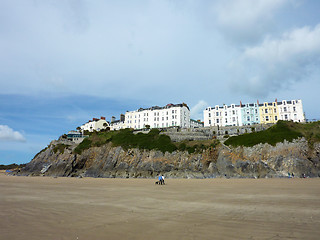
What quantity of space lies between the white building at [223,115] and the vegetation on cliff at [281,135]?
2886 cm

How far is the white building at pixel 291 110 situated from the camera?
2948 inches

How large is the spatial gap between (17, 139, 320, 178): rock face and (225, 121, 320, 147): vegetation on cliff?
177 centimetres

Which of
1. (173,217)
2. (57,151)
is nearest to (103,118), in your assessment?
(57,151)

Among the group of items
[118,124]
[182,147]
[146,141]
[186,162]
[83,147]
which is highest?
[118,124]

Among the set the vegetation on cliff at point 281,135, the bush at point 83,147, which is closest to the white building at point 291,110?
the vegetation on cliff at point 281,135

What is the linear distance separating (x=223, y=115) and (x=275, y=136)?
37866mm

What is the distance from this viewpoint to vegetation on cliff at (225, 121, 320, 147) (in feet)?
157

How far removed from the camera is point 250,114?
273 ft

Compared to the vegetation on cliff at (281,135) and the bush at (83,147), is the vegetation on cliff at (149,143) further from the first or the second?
the vegetation on cliff at (281,135)

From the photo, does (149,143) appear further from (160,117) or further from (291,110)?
(291,110)

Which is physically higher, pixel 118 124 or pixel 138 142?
pixel 118 124

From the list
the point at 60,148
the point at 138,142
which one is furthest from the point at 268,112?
the point at 60,148

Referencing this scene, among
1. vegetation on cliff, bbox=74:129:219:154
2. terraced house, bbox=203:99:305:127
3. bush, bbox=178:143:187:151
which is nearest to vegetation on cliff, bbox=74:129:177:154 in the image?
vegetation on cliff, bbox=74:129:219:154

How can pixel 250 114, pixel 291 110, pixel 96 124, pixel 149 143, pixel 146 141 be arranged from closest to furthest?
1. pixel 149 143
2. pixel 146 141
3. pixel 291 110
4. pixel 250 114
5. pixel 96 124
